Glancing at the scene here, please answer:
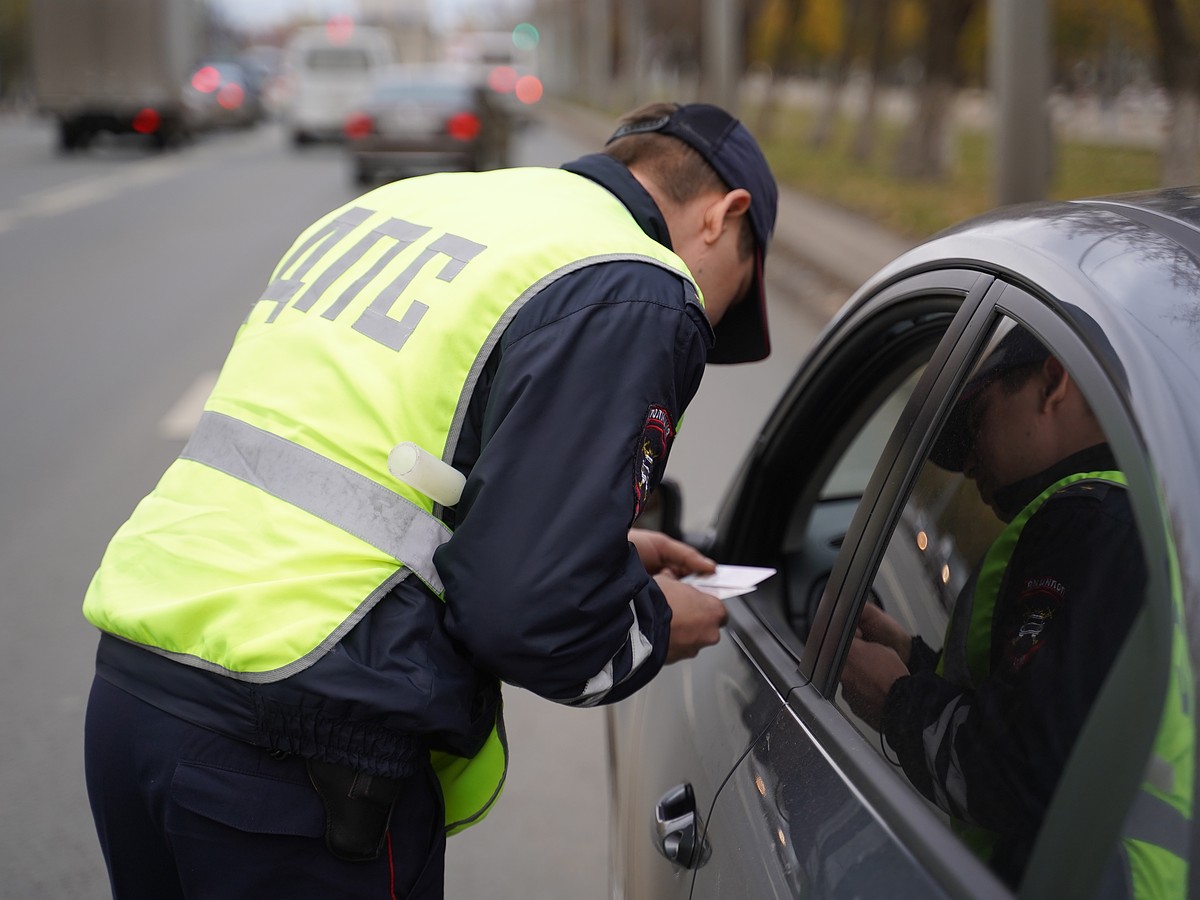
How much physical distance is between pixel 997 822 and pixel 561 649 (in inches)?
22.7

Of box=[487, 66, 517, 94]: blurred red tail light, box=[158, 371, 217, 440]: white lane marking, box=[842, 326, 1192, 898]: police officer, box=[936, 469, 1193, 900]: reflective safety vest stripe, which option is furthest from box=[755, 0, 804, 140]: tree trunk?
box=[936, 469, 1193, 900]: reflective safety vest stripe

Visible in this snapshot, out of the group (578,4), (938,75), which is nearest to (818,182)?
(938,75)

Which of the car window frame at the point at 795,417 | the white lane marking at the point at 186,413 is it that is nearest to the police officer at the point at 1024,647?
the car window frame at the point at 795,417

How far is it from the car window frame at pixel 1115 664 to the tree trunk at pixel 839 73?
22627mm

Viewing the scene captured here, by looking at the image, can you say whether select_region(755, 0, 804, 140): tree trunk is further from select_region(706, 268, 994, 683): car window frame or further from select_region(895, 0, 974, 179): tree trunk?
select_region(706, 268, 994, 683): car window frame

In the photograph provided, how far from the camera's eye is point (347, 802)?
5.63 ft

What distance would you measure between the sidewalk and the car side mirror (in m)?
6.99

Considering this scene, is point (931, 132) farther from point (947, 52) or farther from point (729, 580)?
point (729, 580)

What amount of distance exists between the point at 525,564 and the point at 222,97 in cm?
3483

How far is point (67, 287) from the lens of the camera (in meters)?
11.5

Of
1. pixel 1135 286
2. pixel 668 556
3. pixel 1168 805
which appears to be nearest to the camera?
pixel 1168 805

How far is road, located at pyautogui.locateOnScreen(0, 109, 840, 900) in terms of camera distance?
3453 millimetres

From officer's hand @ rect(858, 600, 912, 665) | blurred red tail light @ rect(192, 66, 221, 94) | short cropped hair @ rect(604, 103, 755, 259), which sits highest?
short cropped hair @ rect(604, 103, 755, 259)

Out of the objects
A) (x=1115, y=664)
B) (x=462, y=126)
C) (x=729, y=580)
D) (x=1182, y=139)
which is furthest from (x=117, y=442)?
(x=462, y=126)
